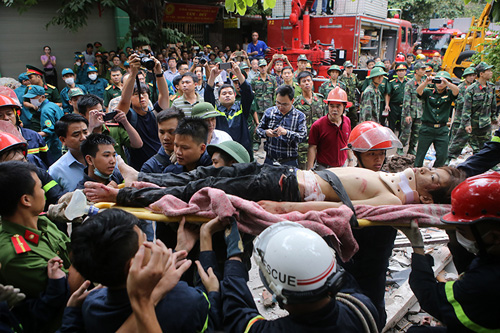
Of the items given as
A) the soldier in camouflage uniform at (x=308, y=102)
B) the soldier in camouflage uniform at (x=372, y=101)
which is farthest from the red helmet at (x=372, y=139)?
the soldier in camouflage uniform at (x=372, y=101)

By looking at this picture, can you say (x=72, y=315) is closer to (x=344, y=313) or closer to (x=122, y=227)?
(x=122, y=227)

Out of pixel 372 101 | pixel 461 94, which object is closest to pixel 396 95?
pixel 372 101

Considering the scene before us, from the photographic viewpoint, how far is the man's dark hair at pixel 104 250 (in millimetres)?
1440

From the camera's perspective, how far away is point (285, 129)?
4.94 meters

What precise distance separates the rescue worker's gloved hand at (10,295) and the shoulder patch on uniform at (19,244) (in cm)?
24

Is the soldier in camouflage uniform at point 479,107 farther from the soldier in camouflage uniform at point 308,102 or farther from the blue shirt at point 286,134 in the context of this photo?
the blue shirt at point 286,134

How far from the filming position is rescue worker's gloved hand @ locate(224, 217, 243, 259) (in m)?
1.88

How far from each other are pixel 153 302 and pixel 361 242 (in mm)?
1602

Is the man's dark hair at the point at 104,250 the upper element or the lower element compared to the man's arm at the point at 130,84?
lower

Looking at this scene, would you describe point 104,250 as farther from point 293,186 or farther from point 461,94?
point 461,94

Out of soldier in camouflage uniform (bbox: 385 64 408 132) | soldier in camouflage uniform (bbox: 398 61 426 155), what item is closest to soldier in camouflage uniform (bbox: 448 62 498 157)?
soldier in camouflage uniform (bbox: 398 61 426 155)

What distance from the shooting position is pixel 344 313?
1553mm

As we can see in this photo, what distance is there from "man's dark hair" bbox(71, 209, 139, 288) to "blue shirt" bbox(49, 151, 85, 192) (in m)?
1.81

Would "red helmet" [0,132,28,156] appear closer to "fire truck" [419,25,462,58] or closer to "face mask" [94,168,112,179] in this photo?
"face mask" [94,168,112,179]
